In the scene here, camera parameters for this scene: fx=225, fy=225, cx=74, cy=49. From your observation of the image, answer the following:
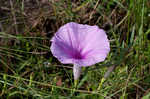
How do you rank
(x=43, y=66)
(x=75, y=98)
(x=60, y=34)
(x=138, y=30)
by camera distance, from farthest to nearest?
(x=43, y=66), (x=138, y=30), (x=75, y=98), (x=60, y=34)

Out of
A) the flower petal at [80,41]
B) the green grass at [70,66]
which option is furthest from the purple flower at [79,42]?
the green grass at [70,66]

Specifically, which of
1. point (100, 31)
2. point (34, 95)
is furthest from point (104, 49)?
point (34, 95)

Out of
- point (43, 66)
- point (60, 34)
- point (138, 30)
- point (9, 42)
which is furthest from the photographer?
point (9, 42)

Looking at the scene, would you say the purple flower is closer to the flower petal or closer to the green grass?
the flower petal

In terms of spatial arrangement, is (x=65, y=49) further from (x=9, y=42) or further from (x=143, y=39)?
(x=9, y=42)

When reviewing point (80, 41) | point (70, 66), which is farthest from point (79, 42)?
point (70, 66)

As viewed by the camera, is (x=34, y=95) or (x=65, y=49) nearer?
(x=65, y=49)

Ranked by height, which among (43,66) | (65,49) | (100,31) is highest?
(100,31)

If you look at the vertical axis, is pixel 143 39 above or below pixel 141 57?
above
